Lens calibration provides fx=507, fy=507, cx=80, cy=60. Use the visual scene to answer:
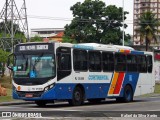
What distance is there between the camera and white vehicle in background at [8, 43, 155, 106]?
23.4m

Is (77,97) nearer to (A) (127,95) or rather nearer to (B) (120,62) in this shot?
(B) (120,62)

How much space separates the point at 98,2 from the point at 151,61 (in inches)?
1952

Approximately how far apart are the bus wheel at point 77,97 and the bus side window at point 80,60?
105 cm

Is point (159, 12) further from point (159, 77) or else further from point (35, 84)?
point (35, 84)

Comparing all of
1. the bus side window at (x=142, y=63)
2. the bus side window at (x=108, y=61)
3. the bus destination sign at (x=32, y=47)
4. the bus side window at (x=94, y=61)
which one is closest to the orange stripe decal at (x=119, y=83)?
the bus side window at (x=108, y=61)

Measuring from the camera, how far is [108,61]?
27641 millimetres

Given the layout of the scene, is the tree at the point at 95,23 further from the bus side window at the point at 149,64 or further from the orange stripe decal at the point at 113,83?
the orange stripe decal at the point at 113,83

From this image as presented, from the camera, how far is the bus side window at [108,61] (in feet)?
89.5

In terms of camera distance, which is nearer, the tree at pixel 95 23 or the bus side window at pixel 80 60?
the bus side window at pixel 80 60

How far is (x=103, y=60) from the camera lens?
89.0 ft

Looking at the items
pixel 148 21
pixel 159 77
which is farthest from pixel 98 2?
pixel 159 77

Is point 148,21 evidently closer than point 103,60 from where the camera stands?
No

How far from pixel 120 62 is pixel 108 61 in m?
1.32

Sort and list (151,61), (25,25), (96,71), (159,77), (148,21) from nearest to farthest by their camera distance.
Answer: (96,71)
(151,61)
(25,25)
(159,77)
(148,21)
